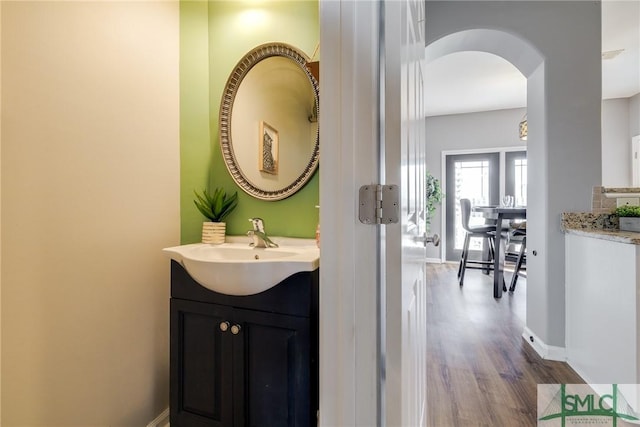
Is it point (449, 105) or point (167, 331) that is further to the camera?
point (449, 105)

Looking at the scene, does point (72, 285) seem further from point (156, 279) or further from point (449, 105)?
point (449, 105)

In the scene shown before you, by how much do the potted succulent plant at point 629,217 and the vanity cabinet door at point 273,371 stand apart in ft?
6.52

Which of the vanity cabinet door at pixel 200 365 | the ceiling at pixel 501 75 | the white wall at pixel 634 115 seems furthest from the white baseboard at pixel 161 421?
the white wall at pixel 634 115

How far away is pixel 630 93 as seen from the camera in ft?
14.4

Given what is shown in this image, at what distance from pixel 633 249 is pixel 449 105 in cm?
386

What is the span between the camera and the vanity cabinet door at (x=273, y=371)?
975 millimetres

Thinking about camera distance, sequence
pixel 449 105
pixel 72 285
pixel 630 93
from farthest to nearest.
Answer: pixel 449 105
pixel 630 93
pixel 72 285

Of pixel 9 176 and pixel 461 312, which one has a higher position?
pixel 9 176

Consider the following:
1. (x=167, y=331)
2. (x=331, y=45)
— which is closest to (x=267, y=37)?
(x=331, y=45)

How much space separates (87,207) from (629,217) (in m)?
2.74

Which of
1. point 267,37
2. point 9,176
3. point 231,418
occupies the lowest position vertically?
point 231,418

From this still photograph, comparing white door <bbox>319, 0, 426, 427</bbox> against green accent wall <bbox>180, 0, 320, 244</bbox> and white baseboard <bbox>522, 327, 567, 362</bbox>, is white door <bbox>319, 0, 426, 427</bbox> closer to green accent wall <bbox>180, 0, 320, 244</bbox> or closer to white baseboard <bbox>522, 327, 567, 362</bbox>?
green accent wall <bbox>180, 0, 320, 244</bbox>

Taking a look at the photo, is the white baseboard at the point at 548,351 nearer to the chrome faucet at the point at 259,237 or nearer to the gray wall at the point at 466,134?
the chrome faucet at the point at 259,237

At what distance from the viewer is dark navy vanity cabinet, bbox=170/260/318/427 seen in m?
0.98
